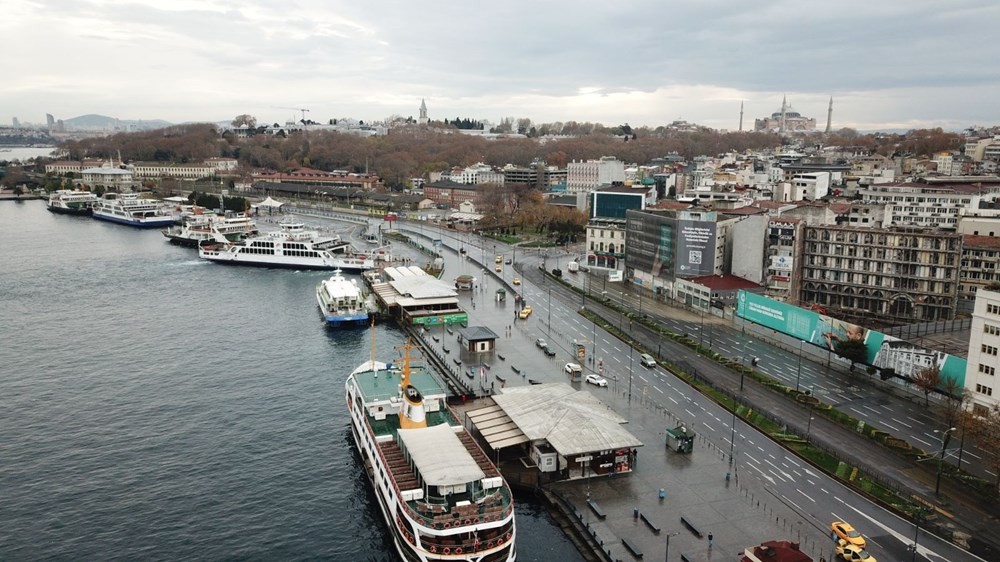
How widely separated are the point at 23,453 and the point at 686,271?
4783 cm

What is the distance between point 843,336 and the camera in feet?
144

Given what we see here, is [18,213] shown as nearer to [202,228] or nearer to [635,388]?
[202,228]

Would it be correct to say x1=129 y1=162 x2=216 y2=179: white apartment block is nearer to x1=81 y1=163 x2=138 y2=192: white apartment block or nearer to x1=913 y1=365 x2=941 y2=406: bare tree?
x1=81 y1=163 x2=138 y2=192: white apartment block

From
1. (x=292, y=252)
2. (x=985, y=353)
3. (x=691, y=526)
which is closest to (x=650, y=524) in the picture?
(x=691, y=526)

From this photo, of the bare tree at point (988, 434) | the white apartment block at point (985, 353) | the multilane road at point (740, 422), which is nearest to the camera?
the multilane road at point (740, 422)

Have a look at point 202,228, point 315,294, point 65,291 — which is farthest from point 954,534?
point 202,228

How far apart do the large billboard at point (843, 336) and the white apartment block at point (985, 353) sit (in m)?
1.34

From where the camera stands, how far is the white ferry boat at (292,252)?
264ft

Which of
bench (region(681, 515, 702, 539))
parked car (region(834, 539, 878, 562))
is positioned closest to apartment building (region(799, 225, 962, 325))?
parked car (region(834, 539, 878, 562))

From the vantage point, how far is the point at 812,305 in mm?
54781

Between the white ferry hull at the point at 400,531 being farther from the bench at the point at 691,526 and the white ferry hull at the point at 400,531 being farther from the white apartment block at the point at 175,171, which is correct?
the white apartment block at the point at 175,171

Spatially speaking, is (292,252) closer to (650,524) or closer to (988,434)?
(650,524)

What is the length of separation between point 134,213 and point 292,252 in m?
53.2

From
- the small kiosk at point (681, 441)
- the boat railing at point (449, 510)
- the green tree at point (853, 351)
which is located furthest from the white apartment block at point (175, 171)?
the boat railing at point (449, 510)
